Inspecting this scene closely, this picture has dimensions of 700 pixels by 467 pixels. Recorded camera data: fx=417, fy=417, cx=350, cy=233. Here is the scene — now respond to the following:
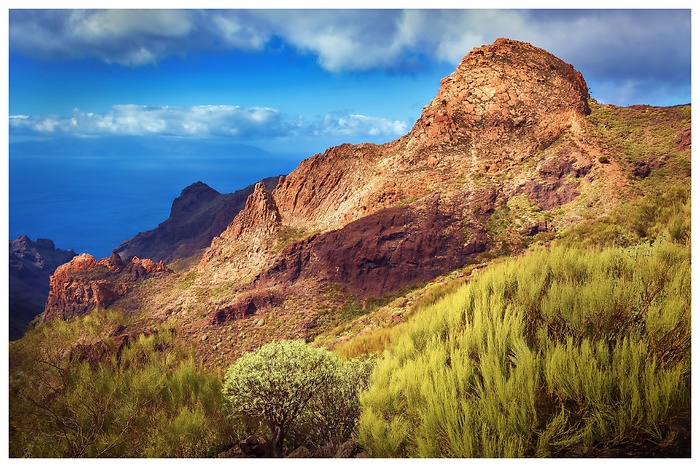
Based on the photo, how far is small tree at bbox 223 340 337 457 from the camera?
26.4 feet

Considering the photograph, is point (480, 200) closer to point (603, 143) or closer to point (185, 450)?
point (603, 143)

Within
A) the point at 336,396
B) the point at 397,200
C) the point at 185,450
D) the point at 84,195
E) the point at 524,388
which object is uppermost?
the point at 84,195

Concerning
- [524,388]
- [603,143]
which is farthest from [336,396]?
[603,143]

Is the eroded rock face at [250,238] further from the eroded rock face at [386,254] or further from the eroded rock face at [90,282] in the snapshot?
the eroded rock face at [90,282]

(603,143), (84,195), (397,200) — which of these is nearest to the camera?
(603,143)

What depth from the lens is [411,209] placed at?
2670cm

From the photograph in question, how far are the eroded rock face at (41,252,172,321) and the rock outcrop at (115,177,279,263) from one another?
2950 centimetres

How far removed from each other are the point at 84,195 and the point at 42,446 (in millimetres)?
76480

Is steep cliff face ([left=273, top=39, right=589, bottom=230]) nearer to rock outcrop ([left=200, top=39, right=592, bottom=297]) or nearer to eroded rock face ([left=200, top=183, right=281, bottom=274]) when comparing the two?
rock outcrop ([left=200, top=39, right=592, bottom=297])

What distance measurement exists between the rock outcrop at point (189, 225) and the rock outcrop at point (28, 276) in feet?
40.9

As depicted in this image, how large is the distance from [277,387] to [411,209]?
1990cm

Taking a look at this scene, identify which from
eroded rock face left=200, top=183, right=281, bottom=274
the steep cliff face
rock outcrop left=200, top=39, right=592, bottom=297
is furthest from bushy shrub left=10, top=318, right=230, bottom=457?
the steep cliff face

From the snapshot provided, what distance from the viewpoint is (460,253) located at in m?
23.7

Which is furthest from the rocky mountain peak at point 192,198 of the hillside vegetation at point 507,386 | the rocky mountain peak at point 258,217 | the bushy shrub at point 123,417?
the hillside vegetation at point 507,386
